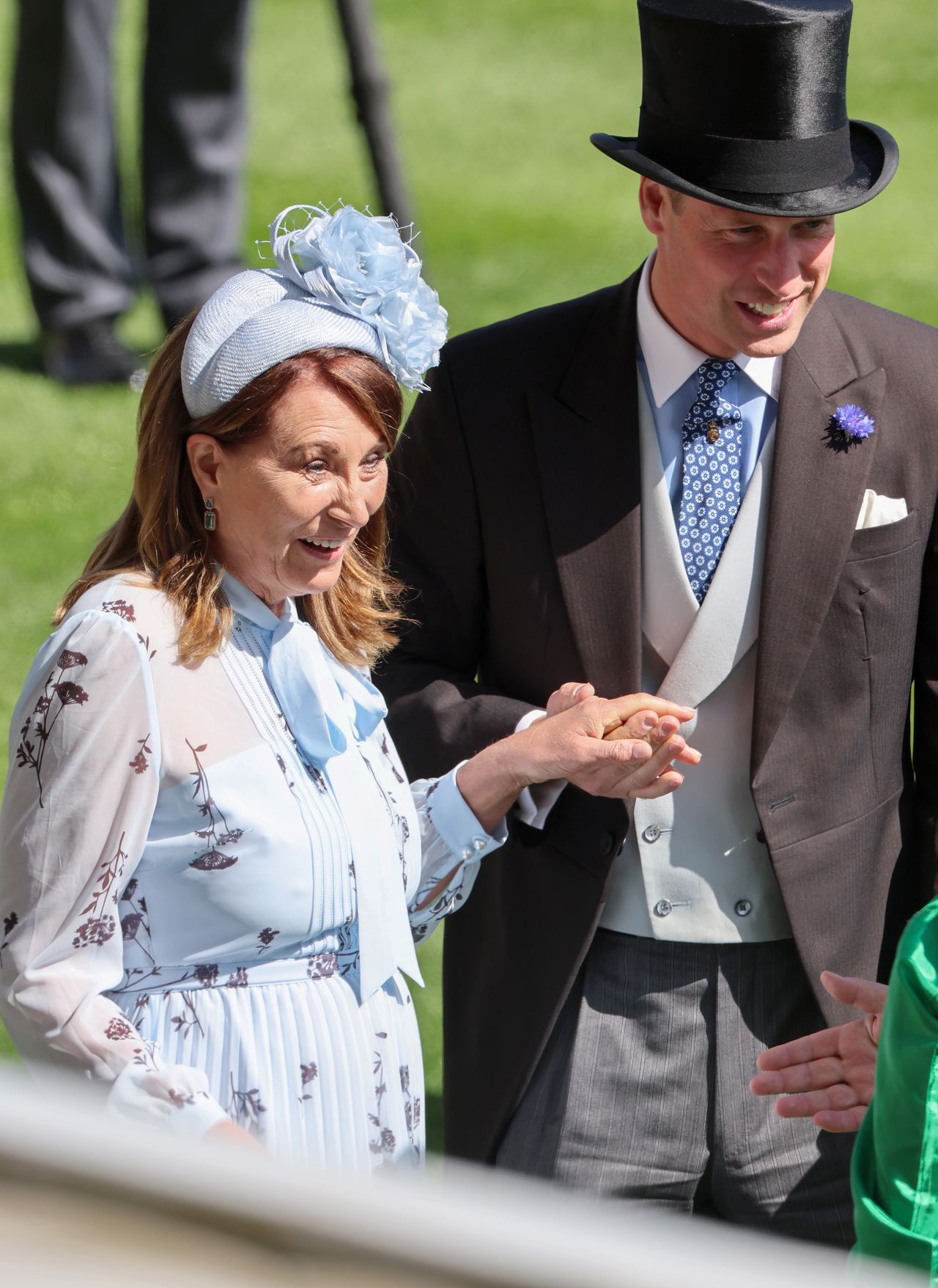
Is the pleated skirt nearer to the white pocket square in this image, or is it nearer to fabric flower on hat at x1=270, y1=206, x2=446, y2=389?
fabric flower on hat at x1=270, y1=206, x2=446, y2=389

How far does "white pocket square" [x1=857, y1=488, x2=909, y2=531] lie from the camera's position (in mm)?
2770

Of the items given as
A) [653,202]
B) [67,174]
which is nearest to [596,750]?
[653,202]

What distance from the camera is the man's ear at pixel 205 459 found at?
232 centimetres

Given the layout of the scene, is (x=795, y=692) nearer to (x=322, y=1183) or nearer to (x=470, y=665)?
(x=470, y=665)

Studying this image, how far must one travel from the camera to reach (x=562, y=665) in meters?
2.82

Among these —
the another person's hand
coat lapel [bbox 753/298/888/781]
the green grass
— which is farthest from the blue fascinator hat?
the green grass

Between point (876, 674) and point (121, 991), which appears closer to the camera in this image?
point (121, 991)

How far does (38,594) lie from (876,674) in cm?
428

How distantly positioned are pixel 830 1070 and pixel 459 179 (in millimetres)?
8349

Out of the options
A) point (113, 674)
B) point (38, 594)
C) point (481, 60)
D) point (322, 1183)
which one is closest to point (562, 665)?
point (113, 674)

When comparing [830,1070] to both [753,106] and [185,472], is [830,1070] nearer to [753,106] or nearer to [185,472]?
[185,472]

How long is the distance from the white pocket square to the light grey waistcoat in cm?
15

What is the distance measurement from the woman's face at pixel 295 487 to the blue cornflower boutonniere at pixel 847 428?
0.76 m

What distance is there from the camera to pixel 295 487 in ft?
7.57
